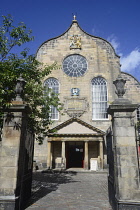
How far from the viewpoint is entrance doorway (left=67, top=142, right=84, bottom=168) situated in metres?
19.1

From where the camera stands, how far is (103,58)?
814 inches

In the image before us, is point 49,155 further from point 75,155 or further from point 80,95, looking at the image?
point 80,95

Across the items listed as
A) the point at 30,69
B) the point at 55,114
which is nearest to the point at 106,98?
the point at 55,114

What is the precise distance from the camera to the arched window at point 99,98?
1911 centimetres

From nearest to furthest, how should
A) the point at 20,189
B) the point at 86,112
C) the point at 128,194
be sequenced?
the point at 128,194, the point at 20,189, the point at 86,112

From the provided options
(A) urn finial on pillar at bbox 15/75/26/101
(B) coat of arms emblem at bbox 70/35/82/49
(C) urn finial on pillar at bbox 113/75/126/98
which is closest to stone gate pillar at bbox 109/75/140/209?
(C) urn finial on pillar at bbox 113/75/126/98

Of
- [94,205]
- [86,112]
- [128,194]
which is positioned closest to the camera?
[128,194]

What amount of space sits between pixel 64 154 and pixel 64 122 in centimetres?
329

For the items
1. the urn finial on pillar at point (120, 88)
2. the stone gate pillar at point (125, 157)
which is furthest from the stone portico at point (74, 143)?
the stone gate pillar at point (125, 157)

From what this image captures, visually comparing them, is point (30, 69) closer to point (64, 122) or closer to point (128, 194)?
point (128, 194)

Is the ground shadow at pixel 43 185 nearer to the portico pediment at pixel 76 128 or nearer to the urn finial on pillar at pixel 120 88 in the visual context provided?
the portico pediment at pixel 76 128

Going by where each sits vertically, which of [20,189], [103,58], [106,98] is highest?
[103,58]

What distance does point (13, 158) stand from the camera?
4.99 m

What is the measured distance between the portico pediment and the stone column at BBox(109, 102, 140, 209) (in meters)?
11.9
